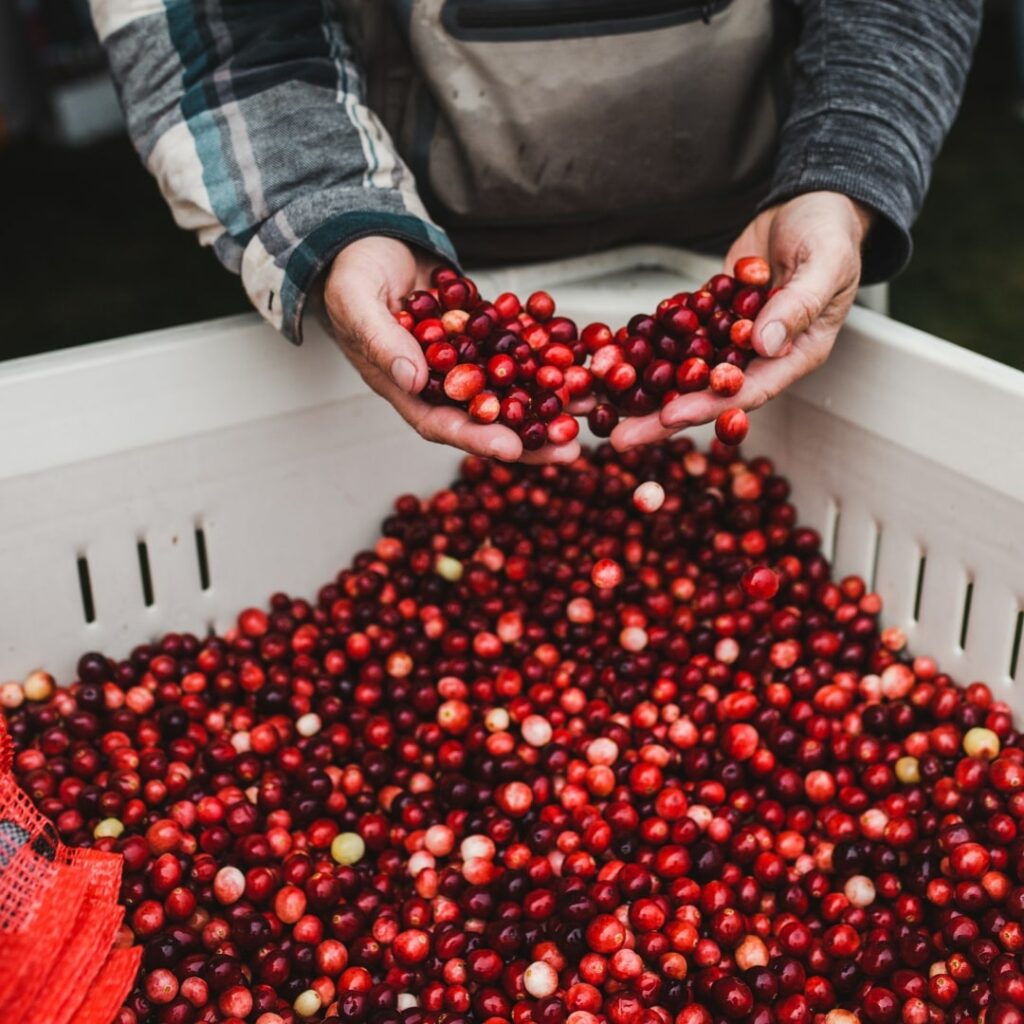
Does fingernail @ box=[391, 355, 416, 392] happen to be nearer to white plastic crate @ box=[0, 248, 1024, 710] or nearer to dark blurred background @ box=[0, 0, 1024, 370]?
white plastic crate @ box=[0, 248, 1024, 710]

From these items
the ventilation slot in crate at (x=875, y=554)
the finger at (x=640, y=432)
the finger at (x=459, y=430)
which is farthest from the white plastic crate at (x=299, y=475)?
the finger at (x=640, y=432)

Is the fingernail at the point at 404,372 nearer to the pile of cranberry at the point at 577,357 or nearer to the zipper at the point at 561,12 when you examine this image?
the pile of cranberry at the point at 577,357

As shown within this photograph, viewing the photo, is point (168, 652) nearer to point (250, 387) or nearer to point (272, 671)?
point (272, 671)

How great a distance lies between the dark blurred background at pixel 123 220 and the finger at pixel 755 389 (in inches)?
107

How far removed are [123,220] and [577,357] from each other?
16.2 ft

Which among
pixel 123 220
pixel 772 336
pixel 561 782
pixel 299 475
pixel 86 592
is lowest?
pixel 123 220

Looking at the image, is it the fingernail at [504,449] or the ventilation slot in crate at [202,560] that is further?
the ventilation slot in crate at [202,560]

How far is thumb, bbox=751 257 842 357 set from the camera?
2.20m

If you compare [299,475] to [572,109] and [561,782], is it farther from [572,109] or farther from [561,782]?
[572,109]

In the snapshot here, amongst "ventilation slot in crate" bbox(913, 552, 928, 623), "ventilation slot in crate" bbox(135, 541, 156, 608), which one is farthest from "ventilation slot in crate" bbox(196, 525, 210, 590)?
"ventilation slot in crate" bbox(913, 552, 928, 623)

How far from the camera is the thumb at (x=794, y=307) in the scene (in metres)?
2.20

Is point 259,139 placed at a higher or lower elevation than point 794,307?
higher

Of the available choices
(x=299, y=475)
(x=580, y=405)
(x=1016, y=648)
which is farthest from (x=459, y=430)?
Answer: (x=1016, y=648)

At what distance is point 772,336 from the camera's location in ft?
7.20
